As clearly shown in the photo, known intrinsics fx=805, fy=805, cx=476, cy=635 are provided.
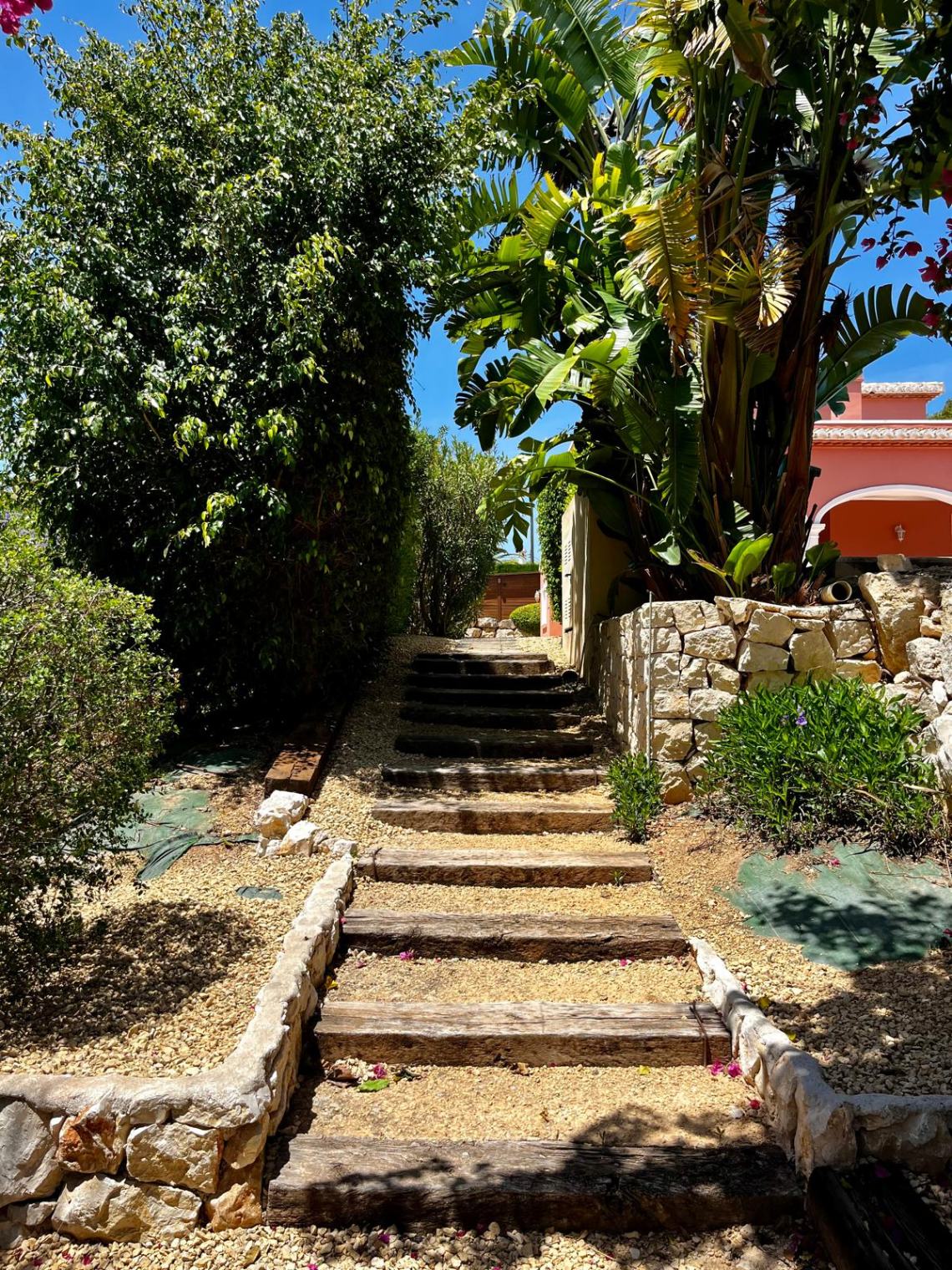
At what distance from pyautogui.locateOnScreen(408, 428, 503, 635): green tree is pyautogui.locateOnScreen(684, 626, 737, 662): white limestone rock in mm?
7975

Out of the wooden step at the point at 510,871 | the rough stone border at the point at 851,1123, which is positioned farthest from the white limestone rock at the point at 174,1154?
the wooden step at the point at 510,871

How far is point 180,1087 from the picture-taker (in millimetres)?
2611

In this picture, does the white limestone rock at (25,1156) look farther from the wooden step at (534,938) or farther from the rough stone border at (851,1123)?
the rough stone border at (851,1123)

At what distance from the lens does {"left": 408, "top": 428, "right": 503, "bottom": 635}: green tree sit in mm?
13375

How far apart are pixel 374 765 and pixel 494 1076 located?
3.20 metres

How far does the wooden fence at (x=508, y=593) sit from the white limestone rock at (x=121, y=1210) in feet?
60.3

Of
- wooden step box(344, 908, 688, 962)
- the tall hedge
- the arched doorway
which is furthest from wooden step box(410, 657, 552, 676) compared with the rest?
the arched doorway

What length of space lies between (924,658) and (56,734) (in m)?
4.84

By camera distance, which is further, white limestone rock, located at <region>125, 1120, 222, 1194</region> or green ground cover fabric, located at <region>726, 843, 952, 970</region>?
green ground cover fabric, located at <region>726, 843, 952, 970</region>

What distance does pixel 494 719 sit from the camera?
298 inches

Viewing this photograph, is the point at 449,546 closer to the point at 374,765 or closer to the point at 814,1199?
the point at 374,765

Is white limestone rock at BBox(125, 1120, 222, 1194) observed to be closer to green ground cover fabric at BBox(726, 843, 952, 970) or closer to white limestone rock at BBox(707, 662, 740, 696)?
green ground cover fabric at BBox(726, 843, 952, 970)

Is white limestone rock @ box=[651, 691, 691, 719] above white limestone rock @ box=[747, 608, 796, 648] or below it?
below

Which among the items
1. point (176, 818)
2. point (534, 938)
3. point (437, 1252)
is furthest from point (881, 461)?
point (437, 1252)
